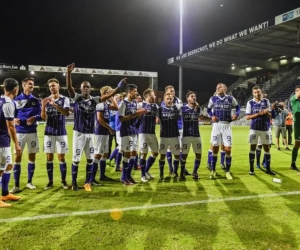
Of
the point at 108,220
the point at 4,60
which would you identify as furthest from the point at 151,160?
the point at 4,60

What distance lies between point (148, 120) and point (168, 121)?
469 mm

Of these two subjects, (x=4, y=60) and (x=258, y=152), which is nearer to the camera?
(x=258, y=152)

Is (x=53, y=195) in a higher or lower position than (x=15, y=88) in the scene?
lower

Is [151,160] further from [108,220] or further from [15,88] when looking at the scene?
[15,88]

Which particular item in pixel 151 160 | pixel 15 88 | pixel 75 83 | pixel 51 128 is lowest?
pixel 151 160

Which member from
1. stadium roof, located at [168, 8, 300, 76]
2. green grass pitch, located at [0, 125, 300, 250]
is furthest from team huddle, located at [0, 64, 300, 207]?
stadium roof, located at [168, 8, 300, 76]

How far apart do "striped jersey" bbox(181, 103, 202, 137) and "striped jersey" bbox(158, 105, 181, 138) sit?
229mm

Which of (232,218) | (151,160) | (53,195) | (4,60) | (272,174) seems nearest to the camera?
(232,218)

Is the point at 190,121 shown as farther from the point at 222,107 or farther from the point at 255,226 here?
the point at 255,226

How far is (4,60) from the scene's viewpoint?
36.8m

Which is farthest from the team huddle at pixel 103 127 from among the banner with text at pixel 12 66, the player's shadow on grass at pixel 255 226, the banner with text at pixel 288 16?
the banner with text at pixel 12 66

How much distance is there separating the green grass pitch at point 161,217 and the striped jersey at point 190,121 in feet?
3.80

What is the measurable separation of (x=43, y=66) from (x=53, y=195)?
30391 millimetres

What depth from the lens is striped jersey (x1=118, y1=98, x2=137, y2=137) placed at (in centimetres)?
688
